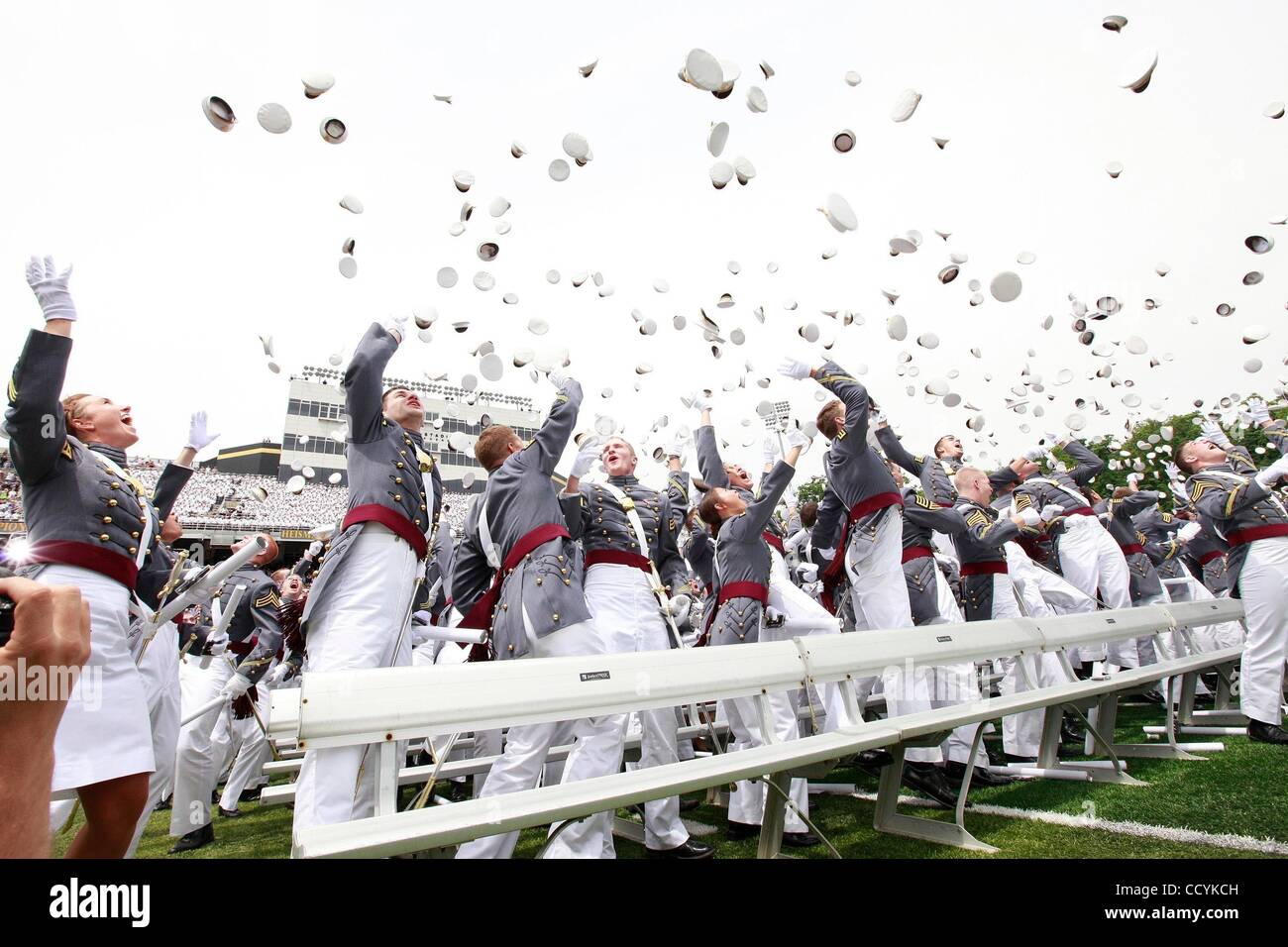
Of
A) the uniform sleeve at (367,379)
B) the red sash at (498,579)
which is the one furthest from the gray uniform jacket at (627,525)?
the uniform sleeve at (367,379)

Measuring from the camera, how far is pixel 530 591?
11.7 ft

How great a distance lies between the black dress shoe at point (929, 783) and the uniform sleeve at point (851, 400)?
2.19 m

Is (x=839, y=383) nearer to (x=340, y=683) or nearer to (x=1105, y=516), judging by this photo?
(x=340, y=683)

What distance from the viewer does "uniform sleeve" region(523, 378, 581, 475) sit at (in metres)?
4.00

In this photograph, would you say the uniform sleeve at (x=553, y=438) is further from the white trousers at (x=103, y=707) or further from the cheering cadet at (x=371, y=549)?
the white trousers at (x=103, y=707)

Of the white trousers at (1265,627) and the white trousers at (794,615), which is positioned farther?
the white trousers at (1265,627)

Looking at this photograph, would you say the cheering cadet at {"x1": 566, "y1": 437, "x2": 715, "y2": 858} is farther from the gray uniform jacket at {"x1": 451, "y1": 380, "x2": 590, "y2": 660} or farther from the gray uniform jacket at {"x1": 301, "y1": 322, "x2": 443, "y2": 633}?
the gray uniform jacket at {"x1": 301, "y1": 322, "x2": 443, "y2": 633}

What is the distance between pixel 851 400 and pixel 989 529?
212 cm

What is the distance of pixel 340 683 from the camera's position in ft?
7.20

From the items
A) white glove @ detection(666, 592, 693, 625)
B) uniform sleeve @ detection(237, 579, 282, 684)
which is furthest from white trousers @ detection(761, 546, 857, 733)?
uniform sleeve @ detection(237, 579, 282, 684)

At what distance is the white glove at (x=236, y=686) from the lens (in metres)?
5.79

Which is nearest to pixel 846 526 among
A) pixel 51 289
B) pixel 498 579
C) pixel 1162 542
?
pixel 498 579

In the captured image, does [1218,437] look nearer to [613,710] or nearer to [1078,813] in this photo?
[1078,813]
